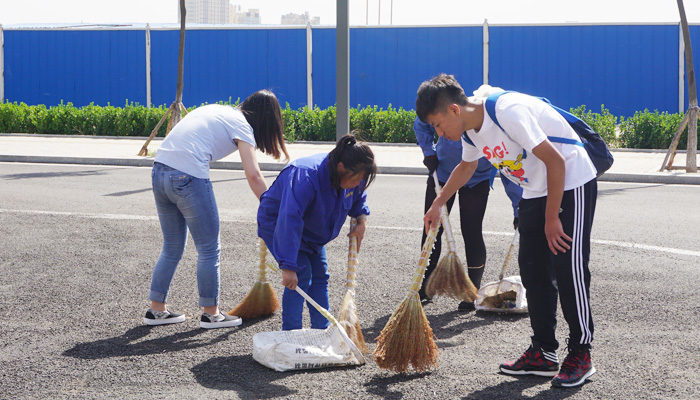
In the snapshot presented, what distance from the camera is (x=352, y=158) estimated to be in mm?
3857

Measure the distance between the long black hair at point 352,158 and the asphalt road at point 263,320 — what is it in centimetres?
103

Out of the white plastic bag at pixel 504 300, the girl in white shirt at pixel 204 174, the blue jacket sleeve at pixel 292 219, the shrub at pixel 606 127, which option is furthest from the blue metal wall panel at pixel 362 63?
the blue jacket sleeve at pixel 292 219

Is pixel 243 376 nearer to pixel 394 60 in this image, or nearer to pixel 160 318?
pixel 160 318

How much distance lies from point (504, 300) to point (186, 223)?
211cm

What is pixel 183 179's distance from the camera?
4.52 metres

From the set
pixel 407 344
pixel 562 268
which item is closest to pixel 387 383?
pixel 407 344

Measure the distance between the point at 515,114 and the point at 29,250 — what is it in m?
5.03

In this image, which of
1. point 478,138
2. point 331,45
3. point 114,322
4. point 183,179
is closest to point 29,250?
point 114,322

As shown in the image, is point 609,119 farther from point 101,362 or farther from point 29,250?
point 101,362

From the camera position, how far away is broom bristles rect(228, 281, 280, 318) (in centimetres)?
493

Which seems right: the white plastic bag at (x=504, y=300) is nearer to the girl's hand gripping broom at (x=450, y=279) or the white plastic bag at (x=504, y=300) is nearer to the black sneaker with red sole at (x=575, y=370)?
the girl's hand gripping broom at (x=450, y=279)

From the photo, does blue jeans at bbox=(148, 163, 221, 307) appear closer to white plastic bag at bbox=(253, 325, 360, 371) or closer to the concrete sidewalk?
white plastic bag at bbox=(253, 325, 360, 371)

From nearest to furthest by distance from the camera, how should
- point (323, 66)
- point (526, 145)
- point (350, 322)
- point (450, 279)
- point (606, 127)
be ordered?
point (526, 145), point (350, 322), point (450, 279), point (606, 127), point (323, 66)

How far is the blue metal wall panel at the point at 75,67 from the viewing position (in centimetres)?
2375
